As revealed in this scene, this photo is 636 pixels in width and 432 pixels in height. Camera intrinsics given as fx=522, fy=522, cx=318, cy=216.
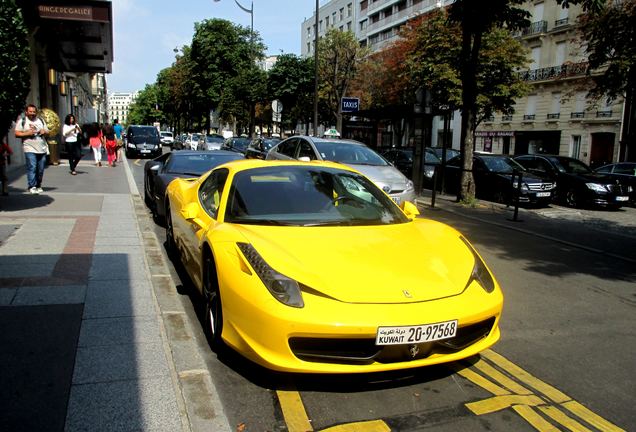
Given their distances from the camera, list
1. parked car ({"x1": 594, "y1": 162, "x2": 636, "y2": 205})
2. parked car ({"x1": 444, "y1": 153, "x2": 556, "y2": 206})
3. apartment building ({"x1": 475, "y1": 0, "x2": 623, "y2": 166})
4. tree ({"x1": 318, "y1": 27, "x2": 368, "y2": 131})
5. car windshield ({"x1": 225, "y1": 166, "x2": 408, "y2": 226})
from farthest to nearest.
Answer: tree ({"x1": 318, "y1": 27, "x2": 368, "y2": 131}) < apartment building ({"x1": 475, "y1": 0, "x2": 623, "y2": 166}) < parked car ({"x1": 594, "y1": 162, "x2": 636, "y2": 205}) < parked car ({"x1": 444, "y1": 153, "x2": 556, "y2": 206}) < car windshield ({"x1": 225, "y1": 166, "x2": 408, "y2": 226})

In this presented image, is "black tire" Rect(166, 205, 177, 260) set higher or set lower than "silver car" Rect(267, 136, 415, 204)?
lower

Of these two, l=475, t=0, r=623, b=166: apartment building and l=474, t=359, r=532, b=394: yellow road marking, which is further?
l=475, t=0, r=623, b=166: apartment building

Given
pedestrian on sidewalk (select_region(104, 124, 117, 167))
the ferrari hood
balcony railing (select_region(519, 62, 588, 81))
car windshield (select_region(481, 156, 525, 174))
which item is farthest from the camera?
balcony railing (select_region(519, 62, 588, 81))

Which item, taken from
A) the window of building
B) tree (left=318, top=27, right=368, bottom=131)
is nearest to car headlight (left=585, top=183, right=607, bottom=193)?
the window of building

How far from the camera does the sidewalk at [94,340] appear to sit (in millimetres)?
2836

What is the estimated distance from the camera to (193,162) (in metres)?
9.21

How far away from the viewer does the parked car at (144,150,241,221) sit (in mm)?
8586

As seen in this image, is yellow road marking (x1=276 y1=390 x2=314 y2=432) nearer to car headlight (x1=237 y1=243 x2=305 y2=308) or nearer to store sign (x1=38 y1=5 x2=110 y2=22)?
car headlight (x1=237 y1=243 x2=305 y2=308)

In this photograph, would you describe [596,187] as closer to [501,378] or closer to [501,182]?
[501,182]

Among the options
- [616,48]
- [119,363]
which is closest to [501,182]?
[616,48]

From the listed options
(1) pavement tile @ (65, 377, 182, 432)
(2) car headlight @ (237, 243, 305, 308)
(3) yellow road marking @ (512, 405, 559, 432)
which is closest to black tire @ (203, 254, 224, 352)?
(2) car headlight @ (237, 243, 305, 308)

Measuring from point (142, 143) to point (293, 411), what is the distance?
1064 inches

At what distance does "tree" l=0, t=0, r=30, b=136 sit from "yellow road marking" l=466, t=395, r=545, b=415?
7182 mm

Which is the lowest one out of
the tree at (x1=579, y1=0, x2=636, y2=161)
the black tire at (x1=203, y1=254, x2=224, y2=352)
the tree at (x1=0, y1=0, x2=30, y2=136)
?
the black tire at (x1=203, y1=254, x2=224, y2=352)
